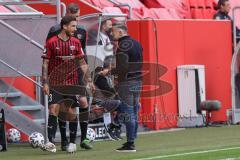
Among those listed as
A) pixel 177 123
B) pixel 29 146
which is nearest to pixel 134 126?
pixel 29 146

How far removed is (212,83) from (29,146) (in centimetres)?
672

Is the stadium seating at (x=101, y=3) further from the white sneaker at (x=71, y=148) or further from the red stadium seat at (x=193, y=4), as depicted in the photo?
the white sneaker at (x=71, y=148)

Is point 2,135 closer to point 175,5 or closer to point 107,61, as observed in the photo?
point 107,61

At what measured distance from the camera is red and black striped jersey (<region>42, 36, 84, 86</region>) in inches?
557

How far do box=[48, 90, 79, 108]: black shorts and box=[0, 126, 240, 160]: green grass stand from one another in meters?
0.78

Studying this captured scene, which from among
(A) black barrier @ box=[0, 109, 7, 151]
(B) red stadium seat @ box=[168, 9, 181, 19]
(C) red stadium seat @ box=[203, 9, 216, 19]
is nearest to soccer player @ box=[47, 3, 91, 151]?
(A) black barrier @ box=[0, 109, 7, 151]

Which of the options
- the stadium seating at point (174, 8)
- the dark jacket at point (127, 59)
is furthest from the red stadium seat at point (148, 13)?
the dark jacket at point (127, 59)

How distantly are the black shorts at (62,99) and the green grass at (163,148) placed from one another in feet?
2.57

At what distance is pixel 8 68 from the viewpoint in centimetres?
1599

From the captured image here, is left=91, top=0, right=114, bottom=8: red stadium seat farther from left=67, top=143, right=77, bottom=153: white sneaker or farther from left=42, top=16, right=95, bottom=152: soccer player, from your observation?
left=67, top=143, right=77, bottom=153: white sneaker

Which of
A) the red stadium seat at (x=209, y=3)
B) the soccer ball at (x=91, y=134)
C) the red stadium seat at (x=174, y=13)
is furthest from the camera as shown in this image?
the red stadium seat at (x=209, y=3)

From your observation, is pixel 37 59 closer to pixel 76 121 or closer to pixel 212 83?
pixel 76 121

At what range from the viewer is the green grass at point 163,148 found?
13.1 m

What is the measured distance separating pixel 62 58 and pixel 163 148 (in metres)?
2.22
